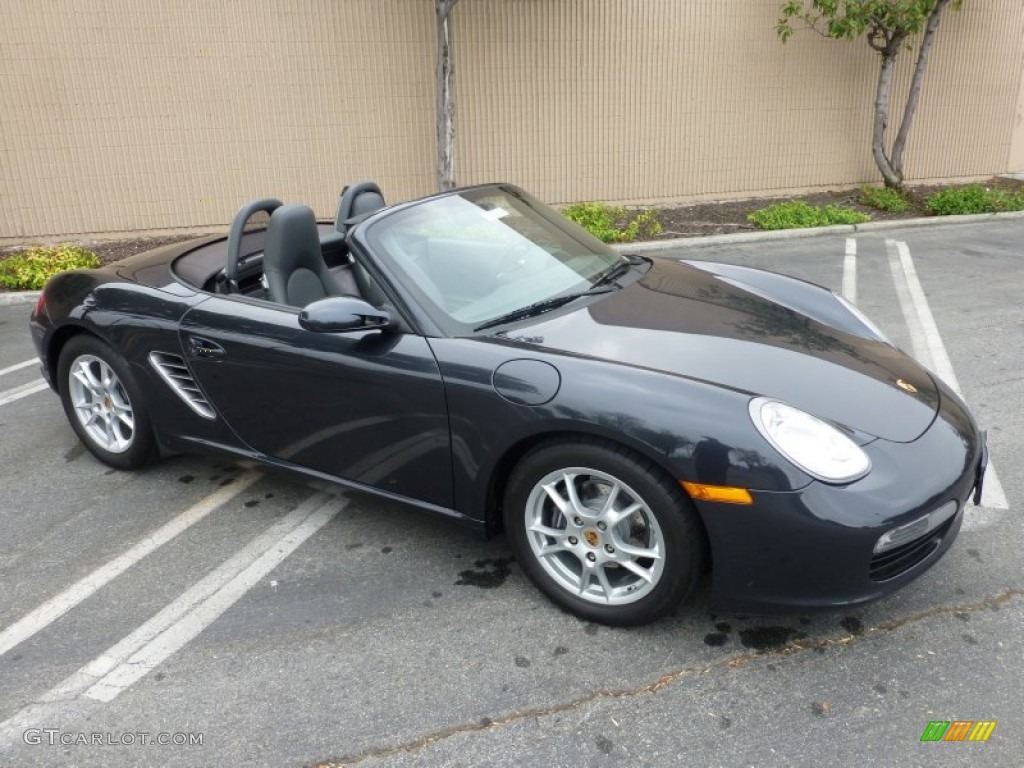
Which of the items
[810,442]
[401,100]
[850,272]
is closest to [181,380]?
[810,442]

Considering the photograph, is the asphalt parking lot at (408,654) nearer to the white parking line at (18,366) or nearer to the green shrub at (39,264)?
the white parking line at (18,366)

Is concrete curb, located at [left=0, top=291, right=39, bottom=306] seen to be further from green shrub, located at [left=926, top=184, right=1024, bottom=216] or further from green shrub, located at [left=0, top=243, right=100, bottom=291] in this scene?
green shrub, located at [left=926, top=184, right=1024, bottom=216]

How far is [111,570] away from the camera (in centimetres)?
320

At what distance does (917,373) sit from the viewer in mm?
2990

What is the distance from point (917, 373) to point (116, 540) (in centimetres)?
320

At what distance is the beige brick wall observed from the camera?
28.4ft

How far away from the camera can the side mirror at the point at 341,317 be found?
2.81 metres

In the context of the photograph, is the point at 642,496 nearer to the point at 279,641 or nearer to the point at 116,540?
the point at 279,641

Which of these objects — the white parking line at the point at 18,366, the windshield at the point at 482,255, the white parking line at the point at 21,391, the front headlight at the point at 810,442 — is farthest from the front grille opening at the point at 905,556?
the white parking line at the point at 18,366

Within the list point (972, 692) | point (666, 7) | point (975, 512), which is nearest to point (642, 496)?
point (972, 692)

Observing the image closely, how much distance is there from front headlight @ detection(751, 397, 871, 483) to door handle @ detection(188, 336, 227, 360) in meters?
2.06

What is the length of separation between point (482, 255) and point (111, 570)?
190 centimetres

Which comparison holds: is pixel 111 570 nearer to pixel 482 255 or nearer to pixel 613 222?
pixel 482 255

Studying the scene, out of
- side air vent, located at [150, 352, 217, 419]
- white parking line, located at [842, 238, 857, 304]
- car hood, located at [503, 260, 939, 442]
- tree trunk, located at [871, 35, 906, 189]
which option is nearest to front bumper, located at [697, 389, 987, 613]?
car hood, located at [503, 260, 939, 442]
